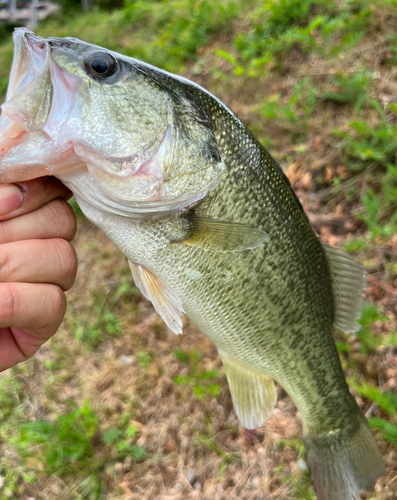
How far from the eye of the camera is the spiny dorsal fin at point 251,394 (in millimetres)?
1642

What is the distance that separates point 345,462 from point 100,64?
5.94ft

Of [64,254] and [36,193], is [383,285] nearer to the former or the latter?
[64,254]

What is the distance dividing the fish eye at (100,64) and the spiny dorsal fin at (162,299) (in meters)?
0.60

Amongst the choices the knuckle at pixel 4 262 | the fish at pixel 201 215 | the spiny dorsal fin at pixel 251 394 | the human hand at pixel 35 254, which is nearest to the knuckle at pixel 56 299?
the human hand at pixel 35 254

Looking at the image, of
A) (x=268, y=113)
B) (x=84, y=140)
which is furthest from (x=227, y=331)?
(x=268, y=113)

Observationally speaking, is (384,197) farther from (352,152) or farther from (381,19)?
(381,19)

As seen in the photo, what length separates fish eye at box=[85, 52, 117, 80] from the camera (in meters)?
1.07

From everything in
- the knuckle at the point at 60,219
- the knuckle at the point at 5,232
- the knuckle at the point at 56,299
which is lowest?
the knuckle at the point at 56,299

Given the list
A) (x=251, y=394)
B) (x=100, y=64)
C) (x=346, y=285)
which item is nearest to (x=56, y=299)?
(x=100, y=64)

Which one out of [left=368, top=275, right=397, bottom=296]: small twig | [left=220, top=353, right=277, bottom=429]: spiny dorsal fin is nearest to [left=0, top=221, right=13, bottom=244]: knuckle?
[left=220, top=353, right=277, bottom=429]: spiny dorsal fin

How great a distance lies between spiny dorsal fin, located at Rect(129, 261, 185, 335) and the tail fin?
3.00 feet

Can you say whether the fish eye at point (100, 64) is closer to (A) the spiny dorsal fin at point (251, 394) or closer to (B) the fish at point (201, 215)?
(B) the fish at point (201, 215)

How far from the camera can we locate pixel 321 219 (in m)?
2.63

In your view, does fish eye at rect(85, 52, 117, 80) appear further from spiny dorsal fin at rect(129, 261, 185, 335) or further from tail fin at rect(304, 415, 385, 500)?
tail fin at rect(304, 415, 385, 500)
